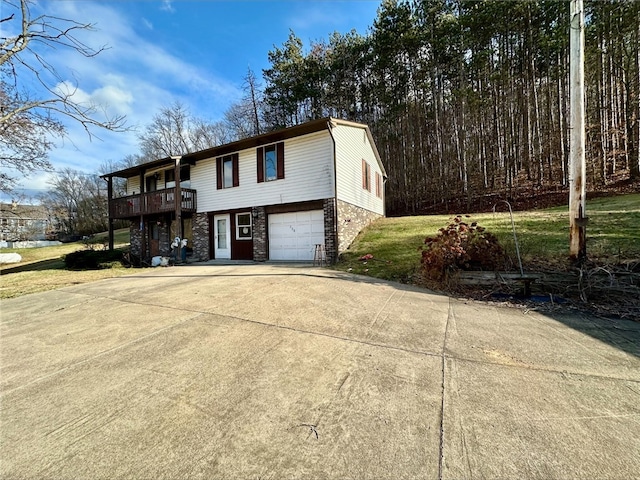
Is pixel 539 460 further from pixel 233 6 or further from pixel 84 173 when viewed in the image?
pixel 84 173

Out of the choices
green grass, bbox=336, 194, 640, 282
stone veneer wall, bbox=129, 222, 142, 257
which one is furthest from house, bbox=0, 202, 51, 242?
green grass, bbox=336, 194, 640, 282

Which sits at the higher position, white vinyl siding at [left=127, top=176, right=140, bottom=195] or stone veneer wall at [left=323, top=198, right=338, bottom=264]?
white vinyl siding at [left=127, top=176, right=140, bottom=195]

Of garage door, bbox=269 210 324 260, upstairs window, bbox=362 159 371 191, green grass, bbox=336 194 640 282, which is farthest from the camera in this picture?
upstairs window, bbox=362 159 371 191

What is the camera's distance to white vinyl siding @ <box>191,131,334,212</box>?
34.8 ft

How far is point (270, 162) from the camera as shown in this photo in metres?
11.9

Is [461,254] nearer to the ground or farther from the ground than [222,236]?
nearer to the ground

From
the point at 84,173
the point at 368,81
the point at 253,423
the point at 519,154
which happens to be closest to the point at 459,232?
the point at 253,423

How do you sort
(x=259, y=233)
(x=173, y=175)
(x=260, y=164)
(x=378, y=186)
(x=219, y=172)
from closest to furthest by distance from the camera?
(x=260, y=164)
(x=259, y=233)
(x=219, y=172)
(x=173, y=175)
(x=378, y=186)

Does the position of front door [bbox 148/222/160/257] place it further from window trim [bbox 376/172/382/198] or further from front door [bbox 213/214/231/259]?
window trim [bbox 376/172/382/198]

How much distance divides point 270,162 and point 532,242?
985cm

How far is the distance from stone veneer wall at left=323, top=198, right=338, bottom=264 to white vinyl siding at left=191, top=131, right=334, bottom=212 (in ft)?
1.28

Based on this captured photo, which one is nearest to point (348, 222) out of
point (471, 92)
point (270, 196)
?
point (270, 196)

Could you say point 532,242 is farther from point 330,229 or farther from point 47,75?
point 47,75

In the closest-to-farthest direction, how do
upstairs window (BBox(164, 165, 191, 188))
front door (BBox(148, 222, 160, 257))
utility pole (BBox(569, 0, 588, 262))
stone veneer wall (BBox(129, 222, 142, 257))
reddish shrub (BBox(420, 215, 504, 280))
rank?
1. utility pole (BBox(569, 0, 588, 262))
2. reddish shrub (BBox(420, 215, 504, 280))
3. upstairs window (BBox(164, 165, 191, 188))
4. front door (BBox(148, 222, 160, 257))
5. stone veneer wall (BBox(129, 222, 142, 257))
